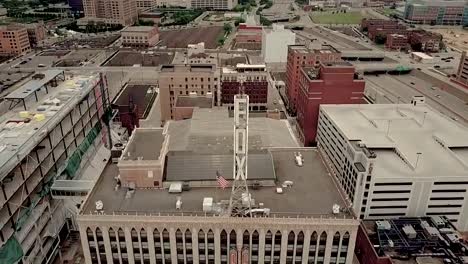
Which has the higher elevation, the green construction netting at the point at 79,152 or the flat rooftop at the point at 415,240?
the green construction netting at the point at 79,152

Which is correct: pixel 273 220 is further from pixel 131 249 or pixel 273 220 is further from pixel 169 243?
pixel 131 249

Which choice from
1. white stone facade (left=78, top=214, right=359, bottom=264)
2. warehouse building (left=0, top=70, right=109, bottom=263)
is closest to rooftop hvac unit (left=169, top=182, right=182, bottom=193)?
white stone facade (left=78, top=214, right=359, bottom=264)

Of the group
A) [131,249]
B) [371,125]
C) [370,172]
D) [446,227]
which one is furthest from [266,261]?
[371,125]

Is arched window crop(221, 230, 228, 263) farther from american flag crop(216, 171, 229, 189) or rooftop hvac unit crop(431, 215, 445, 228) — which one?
rooftop hvac unit crop(431, 215, 445, 228)

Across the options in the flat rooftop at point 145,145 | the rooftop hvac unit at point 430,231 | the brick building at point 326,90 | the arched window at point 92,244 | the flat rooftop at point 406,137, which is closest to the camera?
the arched window at point 92,244

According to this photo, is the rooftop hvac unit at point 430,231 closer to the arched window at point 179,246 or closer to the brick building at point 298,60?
the arched window at point 179,246

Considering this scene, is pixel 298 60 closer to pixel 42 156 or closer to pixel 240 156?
pixel 240 156

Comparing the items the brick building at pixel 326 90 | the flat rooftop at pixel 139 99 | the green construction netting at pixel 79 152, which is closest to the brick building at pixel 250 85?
the brick building at pixel 326 90

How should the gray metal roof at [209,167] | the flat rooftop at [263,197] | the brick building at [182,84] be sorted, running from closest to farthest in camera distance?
the flat rooftop at [263,197]
the gray metal roof at [209,167]
the brick building at [182,84]
